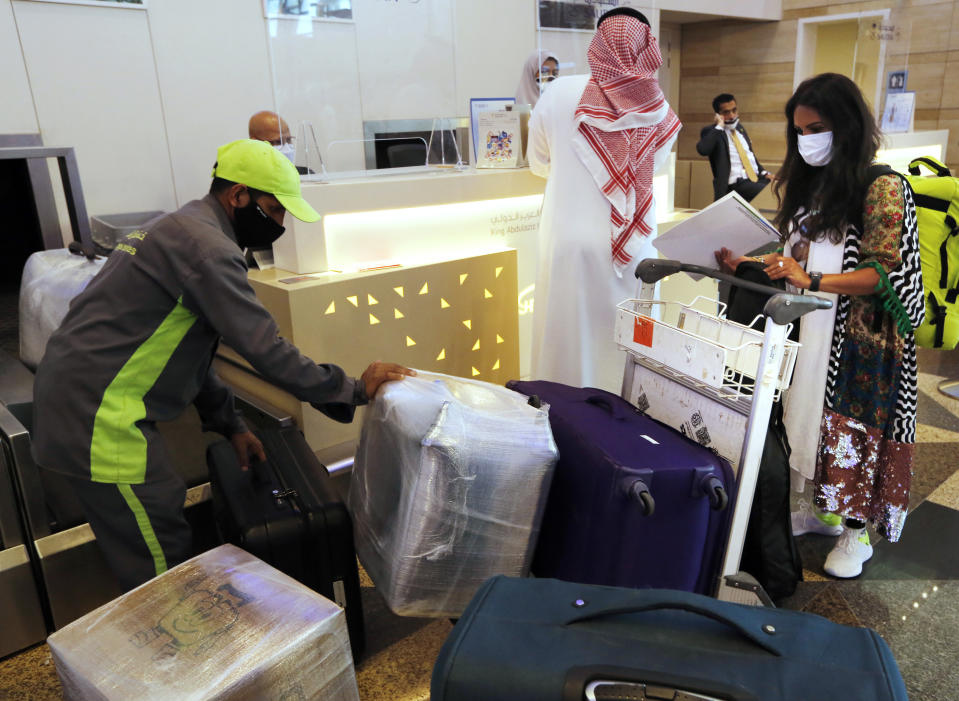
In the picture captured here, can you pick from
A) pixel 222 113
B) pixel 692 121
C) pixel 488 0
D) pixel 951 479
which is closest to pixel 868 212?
pixel 951 479

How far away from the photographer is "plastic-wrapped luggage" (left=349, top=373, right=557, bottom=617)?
1.61 m

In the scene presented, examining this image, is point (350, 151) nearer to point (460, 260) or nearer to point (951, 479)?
point (460, 260)

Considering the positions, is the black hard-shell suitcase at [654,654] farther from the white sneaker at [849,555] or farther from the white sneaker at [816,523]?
the white sneaker at [816,523]

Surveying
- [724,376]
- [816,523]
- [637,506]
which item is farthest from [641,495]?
[816,523]

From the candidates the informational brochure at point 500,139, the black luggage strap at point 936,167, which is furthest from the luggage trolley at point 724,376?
the informational brochure at point 500,139

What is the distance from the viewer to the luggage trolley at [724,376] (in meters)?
1.58

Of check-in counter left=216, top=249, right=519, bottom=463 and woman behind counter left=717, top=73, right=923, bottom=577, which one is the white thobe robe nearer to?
check-in counter left=216, top=249, right=519, bottom=463

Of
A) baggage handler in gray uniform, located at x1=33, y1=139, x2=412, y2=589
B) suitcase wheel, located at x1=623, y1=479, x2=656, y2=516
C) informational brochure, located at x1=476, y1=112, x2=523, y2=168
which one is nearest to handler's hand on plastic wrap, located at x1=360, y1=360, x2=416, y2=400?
baggage handler in gray uniform, located at x1=33, y1=139, x2=412, y2=589

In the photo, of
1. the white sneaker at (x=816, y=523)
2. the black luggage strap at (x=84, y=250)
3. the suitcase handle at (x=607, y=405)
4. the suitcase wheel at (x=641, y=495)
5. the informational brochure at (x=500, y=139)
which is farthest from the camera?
the informational brochure at (x=500, y=139)

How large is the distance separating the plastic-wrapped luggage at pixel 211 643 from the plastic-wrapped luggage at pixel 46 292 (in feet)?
4.99

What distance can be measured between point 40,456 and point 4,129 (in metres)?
3.62

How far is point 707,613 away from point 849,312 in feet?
4.76

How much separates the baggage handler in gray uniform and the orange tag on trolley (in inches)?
25.2

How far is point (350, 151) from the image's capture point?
385cm
